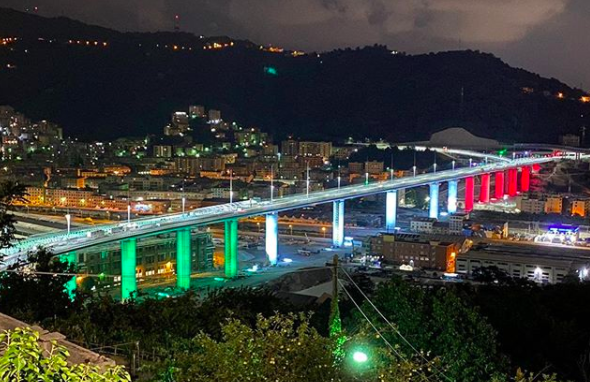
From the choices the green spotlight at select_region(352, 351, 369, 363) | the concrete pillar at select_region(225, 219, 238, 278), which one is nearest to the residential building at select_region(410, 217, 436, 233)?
the concrete pillar at select_region(225, 219, 238, 278)

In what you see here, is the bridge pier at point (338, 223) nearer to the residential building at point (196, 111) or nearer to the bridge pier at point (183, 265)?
the bridge pier at point (183, 265)

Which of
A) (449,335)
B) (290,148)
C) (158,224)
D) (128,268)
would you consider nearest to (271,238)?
(158,224)

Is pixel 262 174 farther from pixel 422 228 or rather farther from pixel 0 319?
pixel 0 319

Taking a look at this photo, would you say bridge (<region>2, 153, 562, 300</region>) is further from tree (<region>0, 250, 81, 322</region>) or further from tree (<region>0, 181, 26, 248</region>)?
tree (<region>0, 181, 26, 248</region>)

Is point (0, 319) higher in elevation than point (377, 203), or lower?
higher

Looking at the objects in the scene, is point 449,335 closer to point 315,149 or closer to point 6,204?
point 6,204

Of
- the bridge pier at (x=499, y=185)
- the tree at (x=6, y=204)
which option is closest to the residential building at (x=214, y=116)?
the bridge pier at (x=499, y=185)

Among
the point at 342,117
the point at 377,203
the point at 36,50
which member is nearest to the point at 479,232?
the point at 377,203
